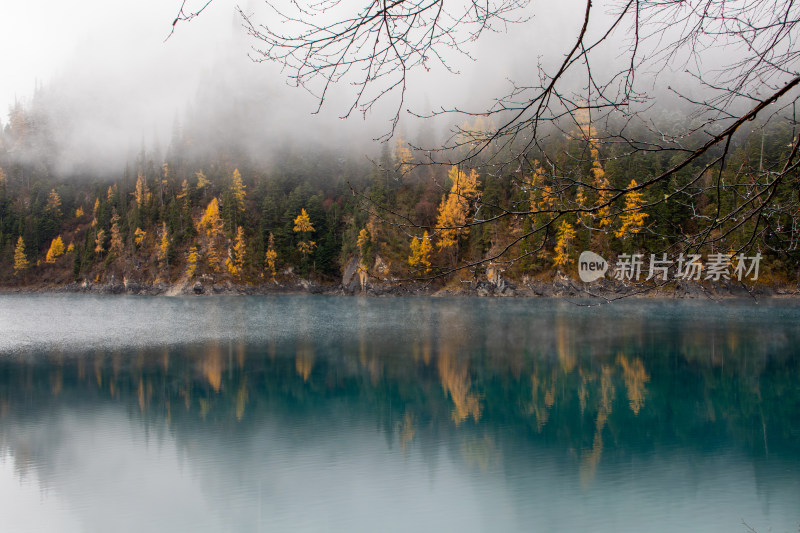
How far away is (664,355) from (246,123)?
109 m

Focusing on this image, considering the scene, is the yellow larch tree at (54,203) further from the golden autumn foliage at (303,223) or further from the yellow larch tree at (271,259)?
the golden autumn foliage at (303,223)

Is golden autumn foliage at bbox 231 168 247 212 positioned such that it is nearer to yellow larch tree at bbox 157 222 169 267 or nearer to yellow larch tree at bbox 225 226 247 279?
yellow larch tree at bbox 225 226 247 279

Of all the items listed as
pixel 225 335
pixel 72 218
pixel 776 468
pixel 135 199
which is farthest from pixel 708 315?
pixel 72 218

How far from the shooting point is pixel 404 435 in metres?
14.6

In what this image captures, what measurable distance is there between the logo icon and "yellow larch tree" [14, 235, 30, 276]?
318ft

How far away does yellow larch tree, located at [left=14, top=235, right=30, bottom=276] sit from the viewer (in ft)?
305

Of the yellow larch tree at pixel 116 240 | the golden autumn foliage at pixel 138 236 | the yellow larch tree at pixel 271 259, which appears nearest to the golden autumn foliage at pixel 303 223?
the yellow larch tree at pixel 271 259

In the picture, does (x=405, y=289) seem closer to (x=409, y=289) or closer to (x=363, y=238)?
(x=409, y=289)

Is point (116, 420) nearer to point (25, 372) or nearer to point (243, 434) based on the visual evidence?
point (243, 434)

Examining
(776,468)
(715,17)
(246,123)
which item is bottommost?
(776,468)

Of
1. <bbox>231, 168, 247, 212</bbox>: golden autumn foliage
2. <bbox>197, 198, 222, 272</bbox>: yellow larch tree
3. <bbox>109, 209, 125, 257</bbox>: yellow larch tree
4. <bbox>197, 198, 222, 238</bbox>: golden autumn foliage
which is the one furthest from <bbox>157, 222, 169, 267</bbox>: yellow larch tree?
<bbox>231, 168, 247, 212</bbox>: golden autumn foliage

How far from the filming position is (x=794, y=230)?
314 cm

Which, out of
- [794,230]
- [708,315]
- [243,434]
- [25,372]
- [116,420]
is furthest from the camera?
[708,315]

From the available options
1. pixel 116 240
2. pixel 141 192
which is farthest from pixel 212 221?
pixel 141 192
